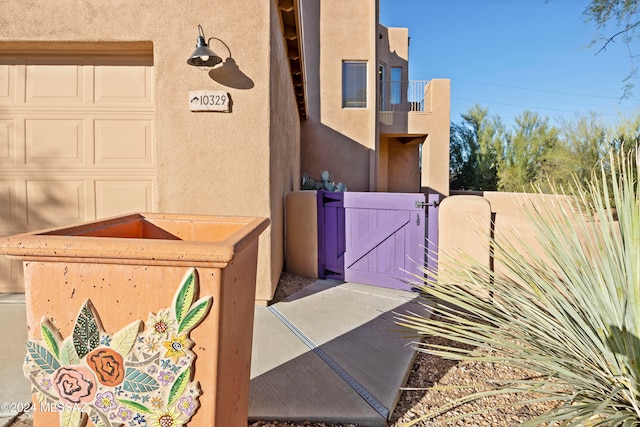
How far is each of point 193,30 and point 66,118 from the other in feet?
5.90

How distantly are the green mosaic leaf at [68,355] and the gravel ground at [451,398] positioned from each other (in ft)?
3.90

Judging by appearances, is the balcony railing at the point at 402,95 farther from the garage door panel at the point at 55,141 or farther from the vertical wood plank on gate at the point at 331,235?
the garage door panel at the point at 55,141

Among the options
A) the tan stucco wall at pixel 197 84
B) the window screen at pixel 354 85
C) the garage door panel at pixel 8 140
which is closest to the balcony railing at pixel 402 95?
the window screen at pixel 354 85

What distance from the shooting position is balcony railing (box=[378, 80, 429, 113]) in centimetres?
1307

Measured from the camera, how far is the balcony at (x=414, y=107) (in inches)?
490

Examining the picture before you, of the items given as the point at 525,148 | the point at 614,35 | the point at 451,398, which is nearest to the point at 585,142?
the point at 614,35

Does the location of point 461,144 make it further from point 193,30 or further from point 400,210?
point 193,30

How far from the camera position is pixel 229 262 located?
1.25 meters

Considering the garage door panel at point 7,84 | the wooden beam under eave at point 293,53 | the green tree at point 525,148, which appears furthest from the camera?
the green tree at point 525,148

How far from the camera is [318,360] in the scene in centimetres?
280

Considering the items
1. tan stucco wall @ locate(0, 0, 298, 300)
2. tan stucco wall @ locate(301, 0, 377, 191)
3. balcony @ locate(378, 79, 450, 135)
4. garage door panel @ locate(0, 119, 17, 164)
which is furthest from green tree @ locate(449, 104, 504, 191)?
garage door panel @ locate(0, 119, 17, 164)

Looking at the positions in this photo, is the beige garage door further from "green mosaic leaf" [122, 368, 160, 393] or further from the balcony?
the balcony

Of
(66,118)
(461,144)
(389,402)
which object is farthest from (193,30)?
(461,144)

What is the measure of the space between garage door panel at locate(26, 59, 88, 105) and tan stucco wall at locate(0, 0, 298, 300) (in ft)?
0.86
